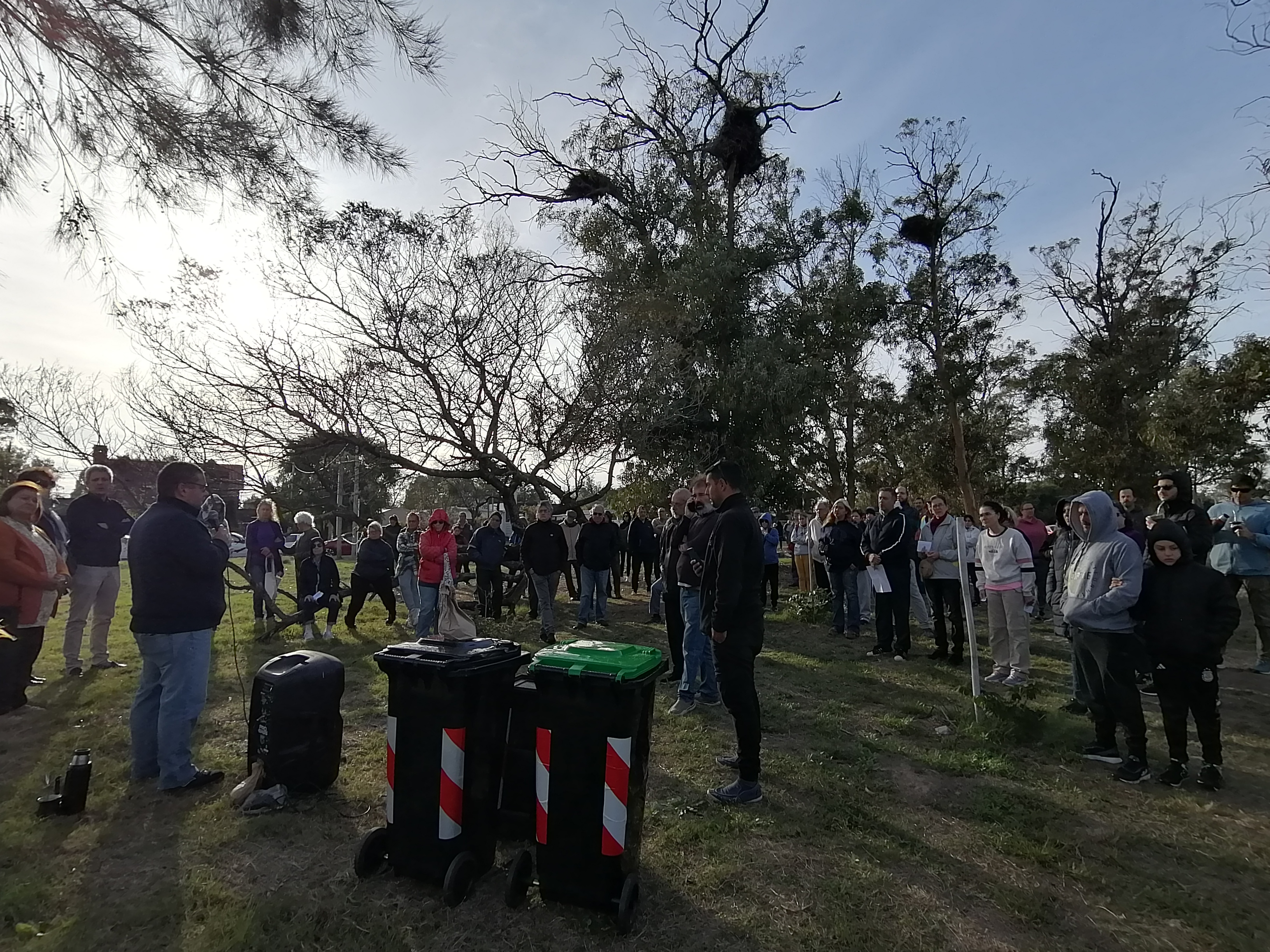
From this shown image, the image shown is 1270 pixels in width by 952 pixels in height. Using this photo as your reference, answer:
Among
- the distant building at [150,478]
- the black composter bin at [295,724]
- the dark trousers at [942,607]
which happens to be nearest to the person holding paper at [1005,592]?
the dark trousers at [942,607]

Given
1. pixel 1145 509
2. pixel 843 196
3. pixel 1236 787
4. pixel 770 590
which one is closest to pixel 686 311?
pixel 770 590

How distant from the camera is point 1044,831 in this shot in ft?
12.5

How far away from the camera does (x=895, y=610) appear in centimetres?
832

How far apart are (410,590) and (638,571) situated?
21.2 feet

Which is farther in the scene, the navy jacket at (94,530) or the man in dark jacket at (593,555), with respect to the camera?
the man in dark jacket at (593,555)

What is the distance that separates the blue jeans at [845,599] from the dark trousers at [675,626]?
386 centimetres

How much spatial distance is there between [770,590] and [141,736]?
1074cm

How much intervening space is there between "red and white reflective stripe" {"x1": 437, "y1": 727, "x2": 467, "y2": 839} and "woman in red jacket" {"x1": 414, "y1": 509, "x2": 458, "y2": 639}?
5.54 metres

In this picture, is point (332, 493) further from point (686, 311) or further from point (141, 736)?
point (686, 311)

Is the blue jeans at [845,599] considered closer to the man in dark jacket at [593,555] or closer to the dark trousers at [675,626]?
the man in dark jacket at [593,555]

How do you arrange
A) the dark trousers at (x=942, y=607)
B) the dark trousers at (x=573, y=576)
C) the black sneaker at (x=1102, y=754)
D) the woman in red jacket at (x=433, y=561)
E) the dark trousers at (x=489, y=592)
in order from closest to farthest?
the black sneaker at (x=1102, y=754)
the dark trousers at (x=942, y=607)
the woman in red jacket at (x=433, y=561)
the dark trousers at (x=489, y=592)
the dark trousers at (x=573, y=576)

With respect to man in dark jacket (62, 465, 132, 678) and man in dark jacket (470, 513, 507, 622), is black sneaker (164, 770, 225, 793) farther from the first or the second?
man in dark jacket (470, 513, 507, 622)

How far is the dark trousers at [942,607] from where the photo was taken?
7973 millimetres

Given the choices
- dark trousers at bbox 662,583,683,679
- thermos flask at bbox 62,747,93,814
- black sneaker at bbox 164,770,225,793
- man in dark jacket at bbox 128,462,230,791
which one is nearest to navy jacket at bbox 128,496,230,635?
man in dark jacket at bbox 128,462,230,791
